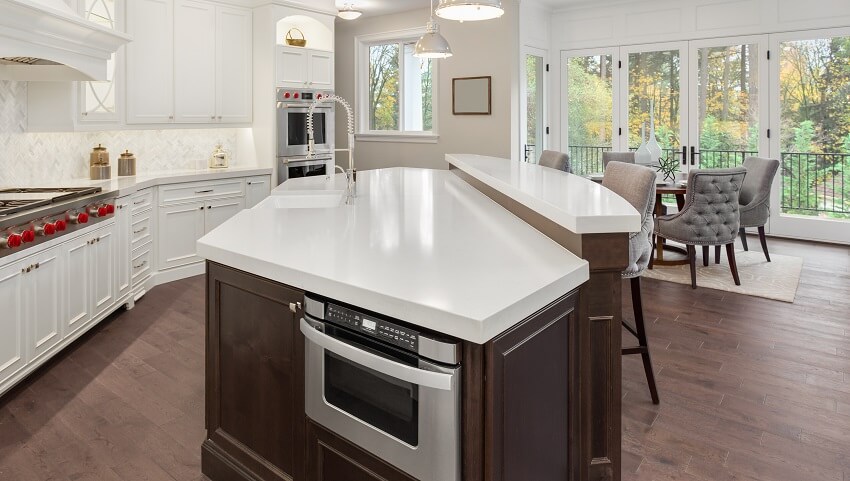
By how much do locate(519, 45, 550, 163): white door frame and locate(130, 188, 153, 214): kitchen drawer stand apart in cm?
436

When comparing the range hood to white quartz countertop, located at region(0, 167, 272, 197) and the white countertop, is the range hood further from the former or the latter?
the white countertop

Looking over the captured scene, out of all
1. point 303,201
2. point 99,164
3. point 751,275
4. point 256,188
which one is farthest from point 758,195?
point 99,164

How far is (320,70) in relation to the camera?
6.51 metres

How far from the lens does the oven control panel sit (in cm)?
138

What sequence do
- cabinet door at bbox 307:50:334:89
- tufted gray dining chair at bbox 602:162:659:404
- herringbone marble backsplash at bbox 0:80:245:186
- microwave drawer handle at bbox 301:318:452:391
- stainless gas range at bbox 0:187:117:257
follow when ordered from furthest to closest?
cabinet door at bbox 307:50:334:89 → herringbone marble backsplash at bbox 0:80:245:186 → stainless gas range at bbox 0:187:117:257 → tufted gray dining chair at bbox 602:162:659:404 → microwave drawer handle at bbox 301:318:452:391

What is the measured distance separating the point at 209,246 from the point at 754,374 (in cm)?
278

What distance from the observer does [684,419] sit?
2613 mm

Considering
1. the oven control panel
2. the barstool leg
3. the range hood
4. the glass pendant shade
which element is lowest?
the barstool leg

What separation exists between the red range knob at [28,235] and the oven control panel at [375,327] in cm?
203

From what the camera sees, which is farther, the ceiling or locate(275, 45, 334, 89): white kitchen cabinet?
the ceiling

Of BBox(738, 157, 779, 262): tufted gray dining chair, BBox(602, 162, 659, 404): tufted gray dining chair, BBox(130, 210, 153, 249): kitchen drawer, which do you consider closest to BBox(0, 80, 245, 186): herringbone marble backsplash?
BBox(130, 210, 153, 249): kitchen drawer

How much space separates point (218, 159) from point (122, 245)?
5.95 feet

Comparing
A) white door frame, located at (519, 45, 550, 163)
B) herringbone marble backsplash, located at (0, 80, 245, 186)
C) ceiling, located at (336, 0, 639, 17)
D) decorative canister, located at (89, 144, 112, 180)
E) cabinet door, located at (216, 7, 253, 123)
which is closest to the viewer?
herringbone marble backsplash, located at (0, 80, 245, 186)

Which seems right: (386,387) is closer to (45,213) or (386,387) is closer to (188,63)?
(45,213)
